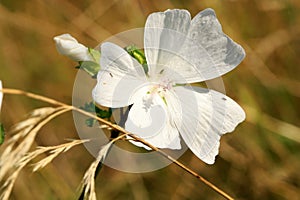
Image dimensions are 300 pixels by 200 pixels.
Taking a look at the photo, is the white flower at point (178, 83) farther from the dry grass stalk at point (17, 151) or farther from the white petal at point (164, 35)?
the dry grass stalk at point (17, 151)

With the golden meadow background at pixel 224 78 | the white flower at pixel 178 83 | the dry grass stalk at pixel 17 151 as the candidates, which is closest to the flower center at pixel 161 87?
the white flower at pixel 178 83

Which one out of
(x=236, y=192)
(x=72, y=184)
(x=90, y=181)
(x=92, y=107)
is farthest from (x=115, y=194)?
(x=90, y=181)

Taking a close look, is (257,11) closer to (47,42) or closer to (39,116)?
(47,42)

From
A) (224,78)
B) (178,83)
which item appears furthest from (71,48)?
(224,78)

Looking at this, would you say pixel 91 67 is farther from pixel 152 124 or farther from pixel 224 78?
pixel 224 78

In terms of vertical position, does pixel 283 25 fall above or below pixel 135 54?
below
